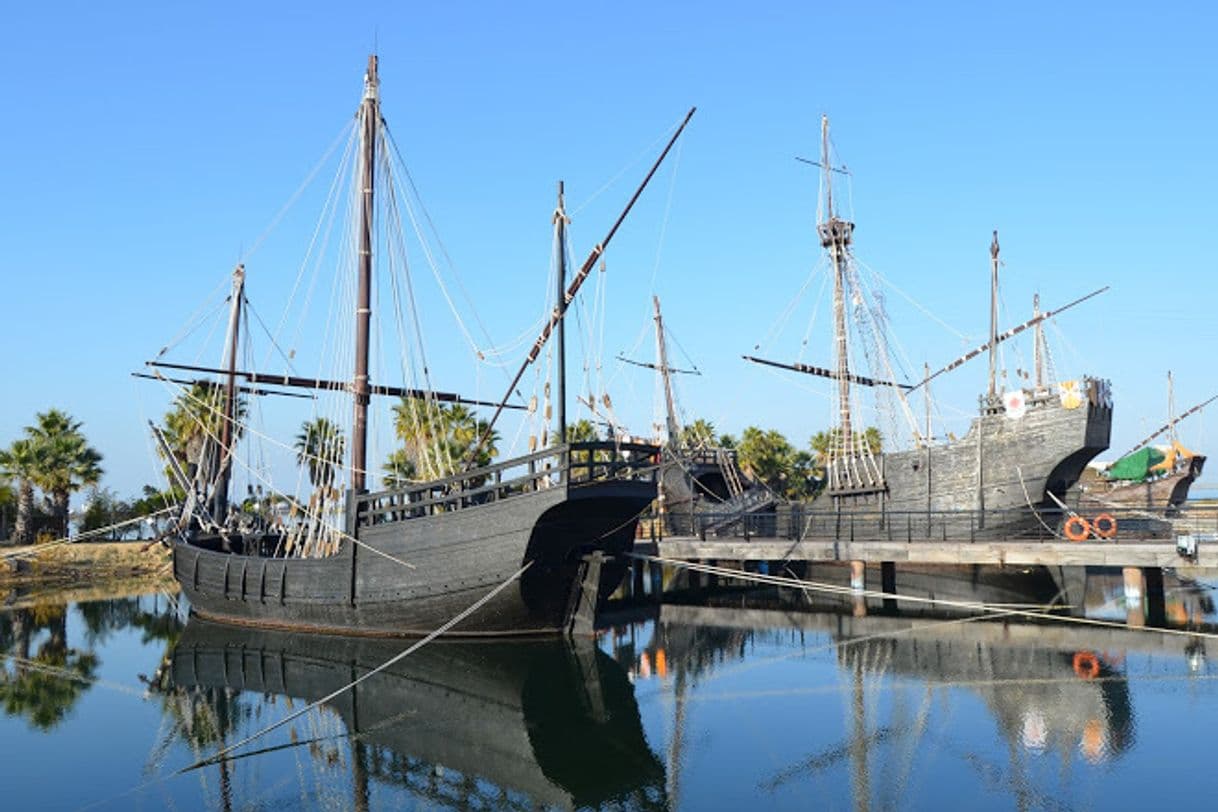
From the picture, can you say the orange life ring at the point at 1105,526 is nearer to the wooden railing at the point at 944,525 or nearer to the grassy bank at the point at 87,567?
the wooden railing at the point at 944,525

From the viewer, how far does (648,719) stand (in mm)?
14703

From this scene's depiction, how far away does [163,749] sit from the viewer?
538 inches

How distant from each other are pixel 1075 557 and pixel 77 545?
133ft

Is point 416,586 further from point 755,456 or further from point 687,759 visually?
point 755,456

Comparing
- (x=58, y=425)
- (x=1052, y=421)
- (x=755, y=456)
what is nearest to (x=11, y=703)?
(x=1052, y=421)

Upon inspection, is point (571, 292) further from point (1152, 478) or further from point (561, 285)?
point (1152, 478)

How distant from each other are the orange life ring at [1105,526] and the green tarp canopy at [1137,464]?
14.2 m

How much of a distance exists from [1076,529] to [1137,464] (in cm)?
1537

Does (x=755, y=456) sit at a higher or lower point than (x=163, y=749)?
higher

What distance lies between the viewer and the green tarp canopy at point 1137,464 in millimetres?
36125

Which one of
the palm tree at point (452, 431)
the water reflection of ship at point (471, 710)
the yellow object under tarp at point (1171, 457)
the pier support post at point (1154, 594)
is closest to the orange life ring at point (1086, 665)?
the pier support post at point (1154, 594)

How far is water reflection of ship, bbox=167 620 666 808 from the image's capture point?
1190 cm

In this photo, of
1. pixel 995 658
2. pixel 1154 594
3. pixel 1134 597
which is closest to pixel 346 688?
pixel 995 658

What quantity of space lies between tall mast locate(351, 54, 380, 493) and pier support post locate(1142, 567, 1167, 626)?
59.8 ft
